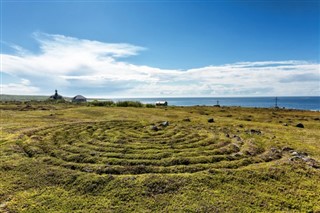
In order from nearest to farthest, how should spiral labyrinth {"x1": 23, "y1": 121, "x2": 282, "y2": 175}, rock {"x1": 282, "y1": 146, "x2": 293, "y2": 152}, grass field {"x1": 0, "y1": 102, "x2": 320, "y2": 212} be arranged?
grass field {"x1": 0, "y1": 102, "x2": 320, "y2": 212}, spiral labyrinth {"x1": 23, "y1": 121, "x2": 282, "y2": 175}, rock {"x1": 282, "y1": 146, "x2": 293, "y2": 152}

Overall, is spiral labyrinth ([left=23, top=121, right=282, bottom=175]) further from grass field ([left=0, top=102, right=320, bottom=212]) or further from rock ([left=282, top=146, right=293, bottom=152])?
rock ([left=282, top=146, right=293, bottom=152])

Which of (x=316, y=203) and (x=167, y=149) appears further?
(x=167, y=149)

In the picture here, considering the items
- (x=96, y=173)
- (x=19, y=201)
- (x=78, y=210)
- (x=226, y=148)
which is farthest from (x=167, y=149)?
(x=19, y=201)

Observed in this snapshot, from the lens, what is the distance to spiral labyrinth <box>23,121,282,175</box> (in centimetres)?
1406

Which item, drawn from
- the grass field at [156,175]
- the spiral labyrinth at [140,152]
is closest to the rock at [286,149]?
the grass field at [156,175]

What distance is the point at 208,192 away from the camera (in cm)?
1109

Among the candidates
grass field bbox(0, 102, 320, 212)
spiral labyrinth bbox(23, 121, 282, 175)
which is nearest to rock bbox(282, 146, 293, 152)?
grass field bbox(0, 102, 320, 212)

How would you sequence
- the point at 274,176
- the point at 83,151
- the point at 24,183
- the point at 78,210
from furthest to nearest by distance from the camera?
the point at 83,151, the point at 274,176, the point at 24,183, the point at 78,210

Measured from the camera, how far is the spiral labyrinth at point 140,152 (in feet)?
46.1

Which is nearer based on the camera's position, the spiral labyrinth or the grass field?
the grass field

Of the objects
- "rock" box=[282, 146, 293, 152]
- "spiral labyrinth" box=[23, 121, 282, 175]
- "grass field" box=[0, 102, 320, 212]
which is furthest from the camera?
"rock" box=[282, 146, 293, 152]

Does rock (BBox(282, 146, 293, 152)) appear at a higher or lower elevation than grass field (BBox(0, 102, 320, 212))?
higher

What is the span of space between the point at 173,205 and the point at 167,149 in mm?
7363

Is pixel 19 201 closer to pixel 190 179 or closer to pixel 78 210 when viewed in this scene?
pixel 78 210
